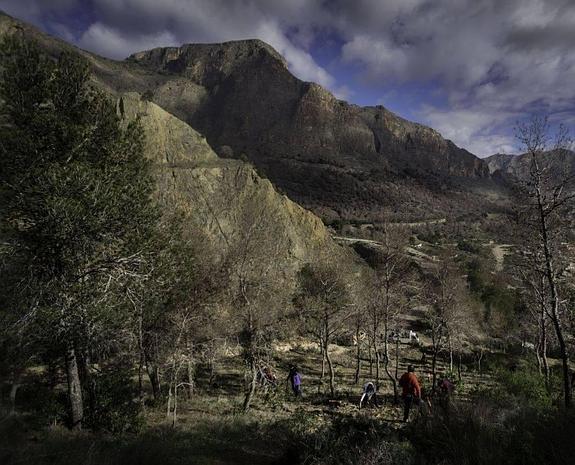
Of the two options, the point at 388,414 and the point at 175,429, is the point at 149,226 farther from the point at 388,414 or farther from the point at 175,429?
the point at 388,414

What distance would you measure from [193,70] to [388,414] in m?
212

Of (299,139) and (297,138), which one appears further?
(297,138)

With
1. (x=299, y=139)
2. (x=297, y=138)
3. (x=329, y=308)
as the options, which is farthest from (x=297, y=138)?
(x=329, y=308)

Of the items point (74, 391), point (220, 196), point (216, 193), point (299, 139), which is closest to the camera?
point (74, 391)

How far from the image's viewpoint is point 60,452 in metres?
7.41

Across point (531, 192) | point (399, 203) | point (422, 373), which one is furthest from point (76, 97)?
point (399, 203)

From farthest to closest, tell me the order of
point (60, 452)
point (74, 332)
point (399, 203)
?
point (399, 203) < point (74, 332) < point (60, 452)

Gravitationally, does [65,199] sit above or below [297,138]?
below

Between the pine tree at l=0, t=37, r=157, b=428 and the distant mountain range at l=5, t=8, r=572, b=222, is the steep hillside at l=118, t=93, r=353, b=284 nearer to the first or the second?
the pine tree at l=0, t=37, r=157, b=428

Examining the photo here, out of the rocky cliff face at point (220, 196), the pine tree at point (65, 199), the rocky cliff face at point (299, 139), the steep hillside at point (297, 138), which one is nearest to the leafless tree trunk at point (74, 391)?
the pine tree at point (65, 199)

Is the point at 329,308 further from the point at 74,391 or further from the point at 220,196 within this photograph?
the point at 220,196

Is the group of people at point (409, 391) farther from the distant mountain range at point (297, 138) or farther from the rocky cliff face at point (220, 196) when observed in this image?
the distant mountain range at point (297, 138)

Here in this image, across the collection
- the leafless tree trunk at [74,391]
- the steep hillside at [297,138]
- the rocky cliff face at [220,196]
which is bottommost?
the leafless tree trunk at [74,391]

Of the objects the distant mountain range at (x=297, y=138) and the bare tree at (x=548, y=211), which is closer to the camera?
the bare tree at (x=548, y=211)
